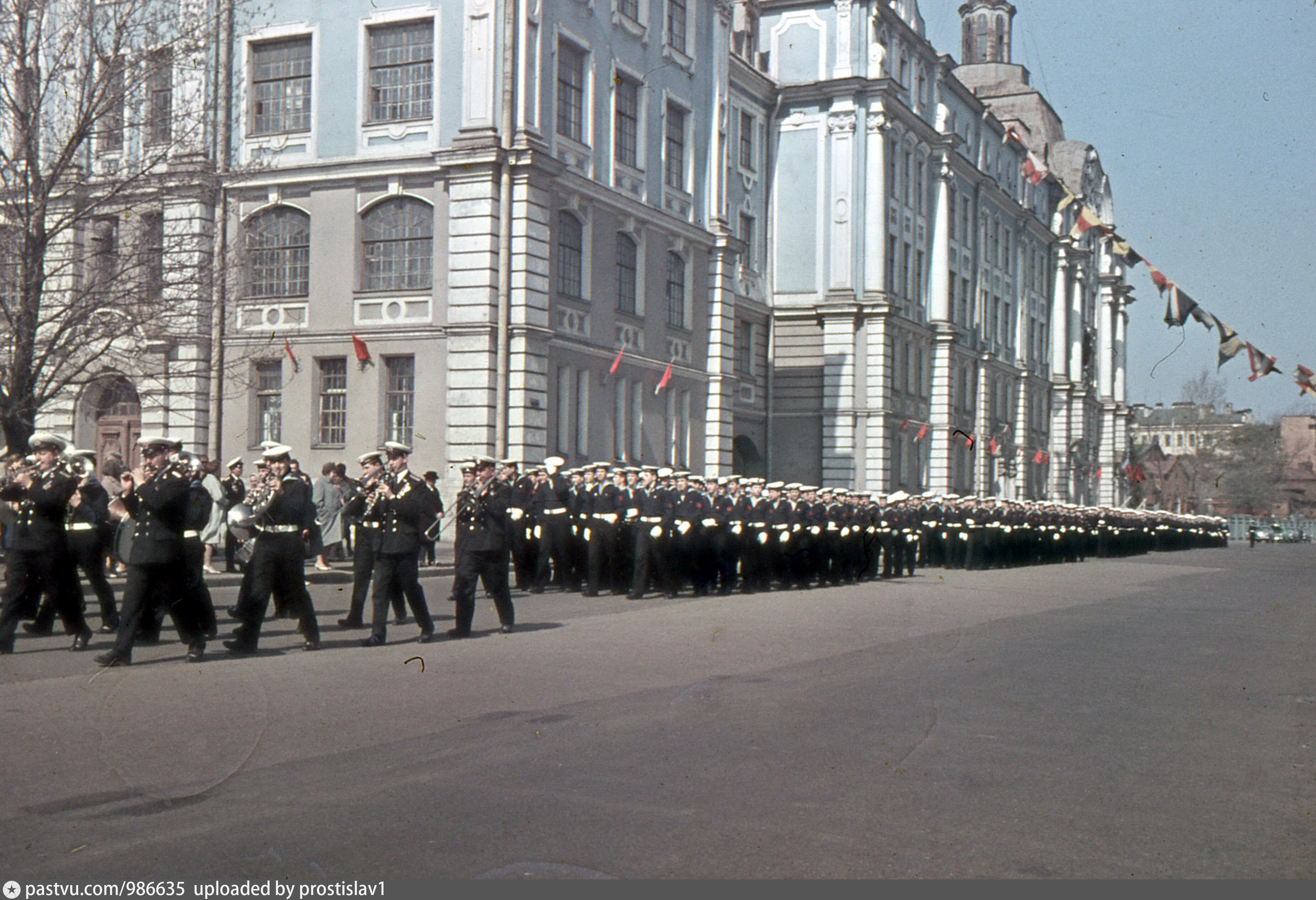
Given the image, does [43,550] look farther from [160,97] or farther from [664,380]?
[664,380]

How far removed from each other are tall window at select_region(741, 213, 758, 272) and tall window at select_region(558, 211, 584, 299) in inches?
689

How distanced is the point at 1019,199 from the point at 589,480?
53779 mm

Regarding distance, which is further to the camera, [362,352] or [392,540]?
[362,352]

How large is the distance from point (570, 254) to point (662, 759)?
23.5 m

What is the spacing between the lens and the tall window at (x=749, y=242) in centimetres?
4800

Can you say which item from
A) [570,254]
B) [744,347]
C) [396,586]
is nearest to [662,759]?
[396,586]

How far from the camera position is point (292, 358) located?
97.1 ft

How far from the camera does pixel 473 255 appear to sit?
93.4 ft

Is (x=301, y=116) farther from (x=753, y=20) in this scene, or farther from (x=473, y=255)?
(x=753, y=20)

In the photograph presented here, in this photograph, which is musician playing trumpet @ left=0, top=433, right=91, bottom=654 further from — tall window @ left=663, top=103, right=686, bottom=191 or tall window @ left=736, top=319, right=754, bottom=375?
tall window @ left=736, top=319, right=754, bottom=375

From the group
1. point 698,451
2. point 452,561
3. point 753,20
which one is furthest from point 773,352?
point 452,561

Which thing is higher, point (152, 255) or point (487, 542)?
point (152, 255)

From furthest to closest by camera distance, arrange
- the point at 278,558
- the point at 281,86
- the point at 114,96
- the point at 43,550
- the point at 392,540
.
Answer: the point at 281,86
the point at 114,96
the point at 392,540
the point at 278,558
the point at 43,550

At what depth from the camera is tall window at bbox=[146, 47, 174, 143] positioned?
20.4m
